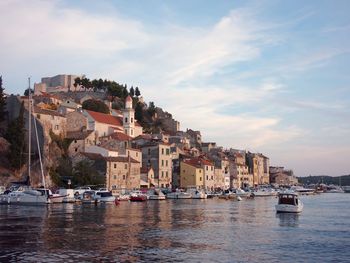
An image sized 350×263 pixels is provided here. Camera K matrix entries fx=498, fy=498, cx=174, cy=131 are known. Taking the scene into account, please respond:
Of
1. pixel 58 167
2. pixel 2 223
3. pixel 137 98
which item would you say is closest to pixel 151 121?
pixel 137 98

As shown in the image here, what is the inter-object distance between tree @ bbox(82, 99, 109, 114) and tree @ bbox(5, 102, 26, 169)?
1416 inches

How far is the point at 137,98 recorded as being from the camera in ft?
500

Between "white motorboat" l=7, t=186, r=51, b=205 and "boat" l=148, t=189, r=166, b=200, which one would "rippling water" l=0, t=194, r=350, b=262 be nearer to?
"white motorboat" l=7, t=186, r=51, b=205

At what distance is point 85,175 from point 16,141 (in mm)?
12876

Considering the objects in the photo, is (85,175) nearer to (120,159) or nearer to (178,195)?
(120,159)

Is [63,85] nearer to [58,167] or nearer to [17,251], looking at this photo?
[58,167]

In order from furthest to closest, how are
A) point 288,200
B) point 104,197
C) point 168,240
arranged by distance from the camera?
point 104,197
point 288,200
point 168,240

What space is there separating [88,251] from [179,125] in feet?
437

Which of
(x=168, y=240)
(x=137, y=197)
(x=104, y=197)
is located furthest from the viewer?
(x=137, y=197)

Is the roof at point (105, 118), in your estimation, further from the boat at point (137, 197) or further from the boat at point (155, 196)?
the boat at point (137, 197)

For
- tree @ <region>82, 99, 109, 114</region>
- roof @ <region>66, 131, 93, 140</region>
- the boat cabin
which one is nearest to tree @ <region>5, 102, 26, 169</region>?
roof @ <region>66, 131, 93, 140</region>

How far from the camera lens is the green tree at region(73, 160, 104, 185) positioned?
84688 millimetres

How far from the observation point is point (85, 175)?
85188mm

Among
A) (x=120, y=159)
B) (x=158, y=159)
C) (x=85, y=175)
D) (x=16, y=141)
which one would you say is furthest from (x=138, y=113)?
(x=16, y=141)
